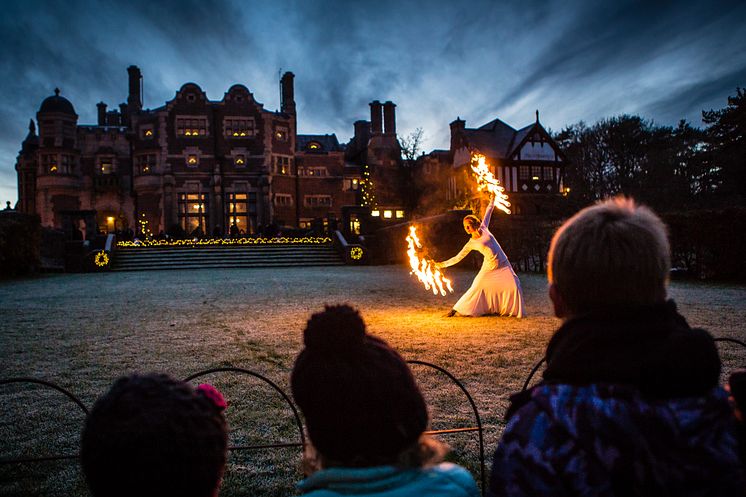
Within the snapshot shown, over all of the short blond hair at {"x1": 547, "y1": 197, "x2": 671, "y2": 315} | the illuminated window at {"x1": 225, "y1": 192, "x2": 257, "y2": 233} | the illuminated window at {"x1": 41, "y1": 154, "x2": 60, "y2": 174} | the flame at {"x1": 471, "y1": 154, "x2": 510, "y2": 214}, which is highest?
the illuminated window at {"x1": 41, "y1": 154, "x2": 60, "y2": 174}

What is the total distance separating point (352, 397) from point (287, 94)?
2021 inches

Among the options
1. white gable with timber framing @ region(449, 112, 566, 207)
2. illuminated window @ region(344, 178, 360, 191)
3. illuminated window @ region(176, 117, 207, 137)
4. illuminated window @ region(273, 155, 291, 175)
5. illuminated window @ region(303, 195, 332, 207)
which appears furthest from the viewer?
illuminated window @ region(344, 178, 360, 191)

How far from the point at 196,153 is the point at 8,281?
26997mm

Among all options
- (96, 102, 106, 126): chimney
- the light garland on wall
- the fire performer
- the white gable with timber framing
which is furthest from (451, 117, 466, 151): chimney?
(96, 102, 106, 126): chimney

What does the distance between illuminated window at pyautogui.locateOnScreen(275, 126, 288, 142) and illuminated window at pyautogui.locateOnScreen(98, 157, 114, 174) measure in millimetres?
16037

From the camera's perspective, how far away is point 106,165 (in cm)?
4616

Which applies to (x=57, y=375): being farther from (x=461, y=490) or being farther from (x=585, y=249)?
(x=585, y=249)

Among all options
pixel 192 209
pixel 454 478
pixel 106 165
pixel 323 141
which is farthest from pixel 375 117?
pixel 454 478

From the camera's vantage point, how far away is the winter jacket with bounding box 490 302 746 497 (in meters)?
1.40

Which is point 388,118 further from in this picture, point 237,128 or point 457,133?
point 237,128

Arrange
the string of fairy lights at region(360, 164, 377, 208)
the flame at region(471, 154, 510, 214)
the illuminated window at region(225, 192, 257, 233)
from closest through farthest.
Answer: the flame at region(471, 154, 510, 214) < the illuminated window at region(225, 192, 257, 233) < the string of fairy lights at region(360, 164, 377, 208)

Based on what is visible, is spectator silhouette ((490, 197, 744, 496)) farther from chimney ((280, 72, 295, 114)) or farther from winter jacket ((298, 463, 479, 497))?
chimney ((280, 72, 295, 114))

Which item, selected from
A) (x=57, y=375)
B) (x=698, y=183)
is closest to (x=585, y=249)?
(x=57, y=375)

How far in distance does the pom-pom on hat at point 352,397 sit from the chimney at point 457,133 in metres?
44.6
